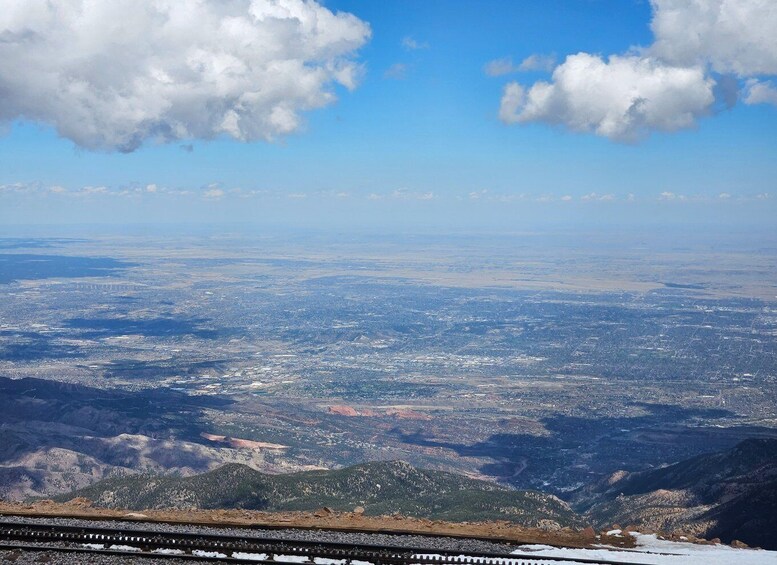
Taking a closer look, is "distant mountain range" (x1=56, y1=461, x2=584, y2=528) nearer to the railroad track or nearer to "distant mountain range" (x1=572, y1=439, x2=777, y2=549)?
"distant mountain range" (x1=572, y1=439, x2=777, y2=549)

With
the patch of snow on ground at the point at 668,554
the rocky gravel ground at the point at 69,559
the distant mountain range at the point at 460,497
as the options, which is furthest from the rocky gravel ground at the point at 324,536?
the distant mountain range at the point at 460,497

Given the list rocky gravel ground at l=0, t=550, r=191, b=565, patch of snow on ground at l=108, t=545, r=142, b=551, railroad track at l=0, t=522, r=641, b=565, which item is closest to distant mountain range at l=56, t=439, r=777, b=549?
railroad track at l=0, t=522, r=641, b=565

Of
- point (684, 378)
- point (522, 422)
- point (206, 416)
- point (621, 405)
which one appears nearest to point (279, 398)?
point (206, 416)

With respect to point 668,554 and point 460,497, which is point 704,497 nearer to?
point 460,497

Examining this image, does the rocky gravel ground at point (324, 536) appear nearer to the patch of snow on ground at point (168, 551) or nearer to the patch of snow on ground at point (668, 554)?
the patch of snow on ground at point (668, 554)

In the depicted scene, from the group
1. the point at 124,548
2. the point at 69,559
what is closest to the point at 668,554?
the point at 124,548

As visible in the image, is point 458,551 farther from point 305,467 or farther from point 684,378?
point 684,378
